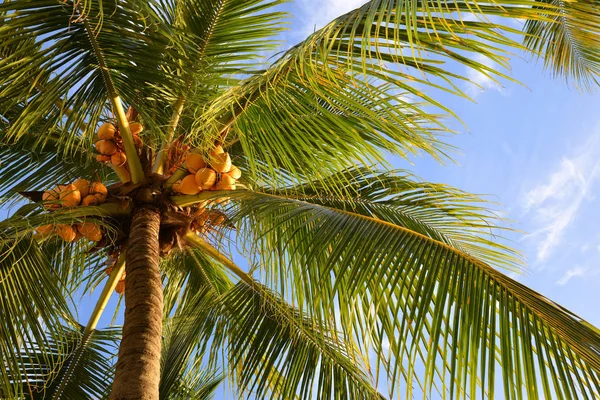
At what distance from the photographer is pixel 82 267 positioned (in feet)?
14.4

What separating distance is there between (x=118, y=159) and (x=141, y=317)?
105 centimetres

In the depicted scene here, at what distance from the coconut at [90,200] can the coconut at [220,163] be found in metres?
0.70

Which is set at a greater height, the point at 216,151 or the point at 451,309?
the point at 216,151

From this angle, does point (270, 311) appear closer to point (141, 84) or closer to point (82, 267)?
point (82, 267)

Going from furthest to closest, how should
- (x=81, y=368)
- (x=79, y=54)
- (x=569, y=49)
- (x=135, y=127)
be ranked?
1. (x=569, y=49)
2. (x=81, y=368)
3. (x=135, y=127)
4. (x=79, y=54)

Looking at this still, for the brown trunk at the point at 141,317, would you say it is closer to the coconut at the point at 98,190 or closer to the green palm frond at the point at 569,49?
the coconut at the point at 98,190

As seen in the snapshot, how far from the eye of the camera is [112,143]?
372cm

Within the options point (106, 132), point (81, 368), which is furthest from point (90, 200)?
point (81, 368)

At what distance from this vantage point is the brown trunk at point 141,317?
280 cm

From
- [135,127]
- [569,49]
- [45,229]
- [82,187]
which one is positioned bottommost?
[45,229]

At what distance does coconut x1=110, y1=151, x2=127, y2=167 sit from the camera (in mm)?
3713

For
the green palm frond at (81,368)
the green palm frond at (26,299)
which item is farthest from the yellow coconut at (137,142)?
the green palm frond at (81,368)

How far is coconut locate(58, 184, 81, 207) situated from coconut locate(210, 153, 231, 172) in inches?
30.2

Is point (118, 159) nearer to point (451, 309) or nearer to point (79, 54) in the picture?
point (79, 54)
